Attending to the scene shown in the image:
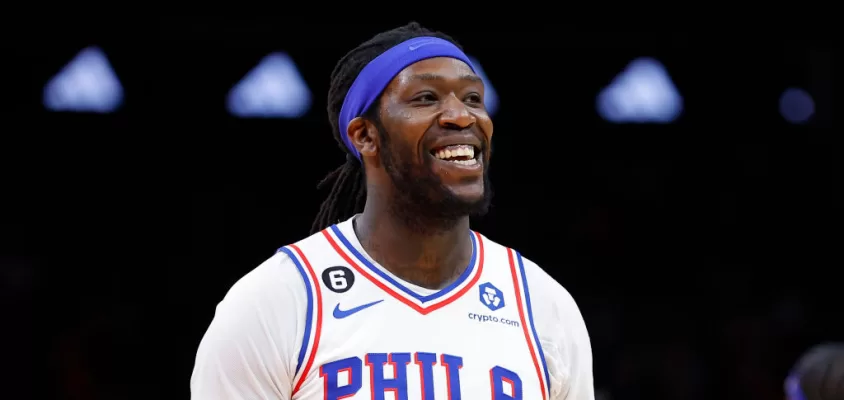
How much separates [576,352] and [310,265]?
68cm

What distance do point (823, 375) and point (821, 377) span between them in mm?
12

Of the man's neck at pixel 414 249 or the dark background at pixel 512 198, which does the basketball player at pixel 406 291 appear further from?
the dark background at pixel 512 198

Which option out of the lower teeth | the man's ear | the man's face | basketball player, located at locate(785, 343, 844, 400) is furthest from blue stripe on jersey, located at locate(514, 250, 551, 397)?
basketball player, located at locate(785, 343, 844, 400)

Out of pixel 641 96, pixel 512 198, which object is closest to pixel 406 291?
pixel 641 96

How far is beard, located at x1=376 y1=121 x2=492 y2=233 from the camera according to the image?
2.67 m

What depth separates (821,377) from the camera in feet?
13.5

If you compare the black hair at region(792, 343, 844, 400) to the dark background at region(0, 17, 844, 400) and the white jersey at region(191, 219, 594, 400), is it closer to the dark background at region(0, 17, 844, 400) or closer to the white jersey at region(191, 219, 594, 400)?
the white jersey at region(191, 219, 594, 400)

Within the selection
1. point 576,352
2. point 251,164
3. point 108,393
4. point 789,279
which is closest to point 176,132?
point 251,164

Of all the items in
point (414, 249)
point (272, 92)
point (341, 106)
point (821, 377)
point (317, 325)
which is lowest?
point (821, 377)

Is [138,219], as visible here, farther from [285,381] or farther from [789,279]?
[285,381]

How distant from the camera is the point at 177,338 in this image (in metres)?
6.95

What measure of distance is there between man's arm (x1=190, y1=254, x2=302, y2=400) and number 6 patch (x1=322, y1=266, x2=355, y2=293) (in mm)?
106

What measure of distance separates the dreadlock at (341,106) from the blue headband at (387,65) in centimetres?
3

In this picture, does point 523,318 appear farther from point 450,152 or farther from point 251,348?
point 251,348
